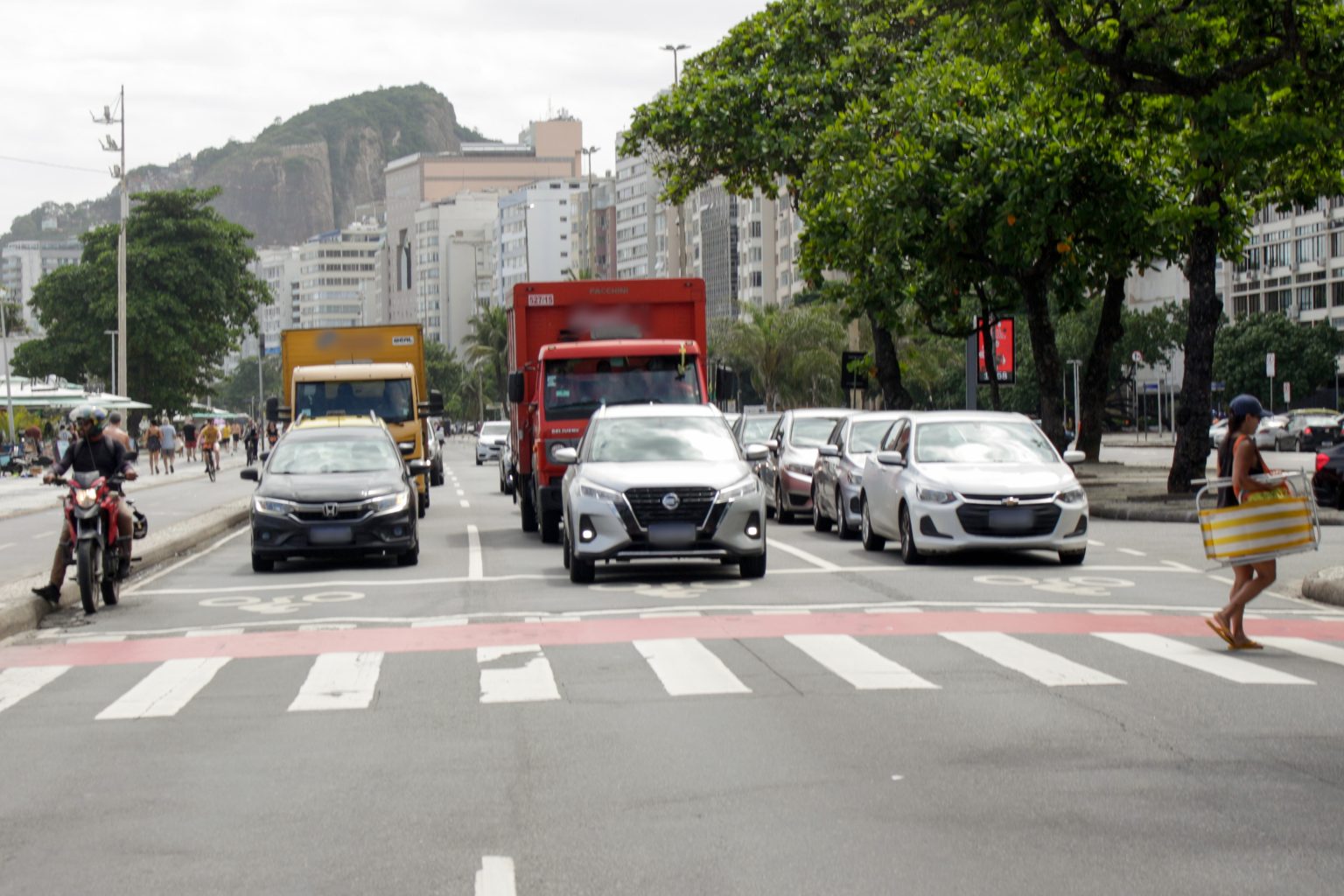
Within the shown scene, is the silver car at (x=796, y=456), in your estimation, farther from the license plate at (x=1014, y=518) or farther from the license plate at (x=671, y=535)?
the license plate at (x=671, y=535)

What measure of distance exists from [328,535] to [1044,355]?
58.6 ft

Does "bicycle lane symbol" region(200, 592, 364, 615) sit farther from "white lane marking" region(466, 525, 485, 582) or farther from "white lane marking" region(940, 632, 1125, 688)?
"white lane marking" region(940, 632, 1125, 688)

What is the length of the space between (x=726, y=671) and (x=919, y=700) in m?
1.63

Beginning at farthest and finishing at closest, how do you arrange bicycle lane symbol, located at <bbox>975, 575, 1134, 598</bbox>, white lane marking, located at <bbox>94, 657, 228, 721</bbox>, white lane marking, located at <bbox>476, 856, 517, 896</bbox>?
bicycle lane symbol, located at <bbox>975, 575, 1134, 598</bbox>
white lane marking, located at <bbox>94, 657, 228, 721</bbox>
white lane marking, located at <bbox>476, 856, 517, 896</bbox>

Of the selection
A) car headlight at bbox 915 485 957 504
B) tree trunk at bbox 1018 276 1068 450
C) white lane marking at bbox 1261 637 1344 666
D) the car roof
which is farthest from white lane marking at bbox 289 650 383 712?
tree trunk at bbox 1018 276 1068 450

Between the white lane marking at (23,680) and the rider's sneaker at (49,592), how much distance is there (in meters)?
3.49

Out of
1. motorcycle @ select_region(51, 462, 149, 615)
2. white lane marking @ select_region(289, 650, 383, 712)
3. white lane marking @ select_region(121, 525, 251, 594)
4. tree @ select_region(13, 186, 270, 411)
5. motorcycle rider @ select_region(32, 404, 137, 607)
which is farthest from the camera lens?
tree @ select_region(13, 186, 270, 411)

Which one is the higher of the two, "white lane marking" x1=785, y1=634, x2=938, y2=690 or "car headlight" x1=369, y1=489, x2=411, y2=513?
"car headlight" x1=369, y1=489, x2=411, y2=513

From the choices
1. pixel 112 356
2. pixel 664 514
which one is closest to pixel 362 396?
pixel 664 514

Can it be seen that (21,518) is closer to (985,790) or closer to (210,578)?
(210,578)

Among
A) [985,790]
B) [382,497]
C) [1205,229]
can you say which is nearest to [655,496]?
[382,497]

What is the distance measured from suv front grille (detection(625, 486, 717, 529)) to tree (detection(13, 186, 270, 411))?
7708 centimetres

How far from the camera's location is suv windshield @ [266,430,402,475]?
21188mm

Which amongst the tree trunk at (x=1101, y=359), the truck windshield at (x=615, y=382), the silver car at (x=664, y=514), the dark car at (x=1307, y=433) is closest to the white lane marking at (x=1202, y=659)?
the silver car at (x=664, y=514)
